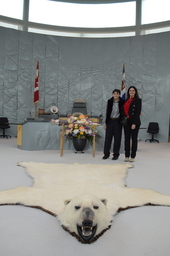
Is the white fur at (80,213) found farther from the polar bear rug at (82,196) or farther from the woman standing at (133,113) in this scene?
the woman standing at (133,113)

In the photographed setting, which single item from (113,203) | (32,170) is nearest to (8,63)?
(32,170)

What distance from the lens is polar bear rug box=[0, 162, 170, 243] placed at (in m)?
1.36

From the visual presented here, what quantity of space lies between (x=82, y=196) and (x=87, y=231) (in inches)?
8.2

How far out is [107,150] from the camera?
4.29 meters

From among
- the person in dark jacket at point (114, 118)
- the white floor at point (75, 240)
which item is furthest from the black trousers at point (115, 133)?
the white floor at point (75, 240)

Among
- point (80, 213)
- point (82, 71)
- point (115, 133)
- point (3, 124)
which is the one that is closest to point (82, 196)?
point (80, 213)

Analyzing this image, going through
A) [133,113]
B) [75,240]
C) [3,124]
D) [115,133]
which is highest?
[133,113]

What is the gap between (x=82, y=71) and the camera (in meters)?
9.42

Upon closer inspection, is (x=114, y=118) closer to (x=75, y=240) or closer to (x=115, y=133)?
(x=115, y=133)

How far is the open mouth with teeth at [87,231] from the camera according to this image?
1273 millimetres

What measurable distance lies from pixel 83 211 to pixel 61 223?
0.26 m

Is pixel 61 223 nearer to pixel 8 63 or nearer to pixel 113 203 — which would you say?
pixel 113 203

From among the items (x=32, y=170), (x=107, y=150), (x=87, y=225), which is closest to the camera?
(x=87, y=225)

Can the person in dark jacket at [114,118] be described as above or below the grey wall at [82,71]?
below
